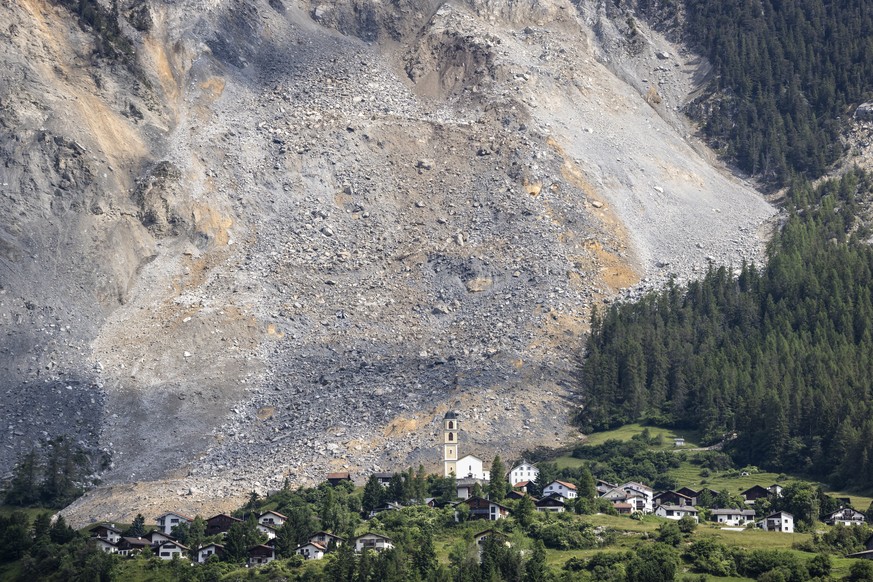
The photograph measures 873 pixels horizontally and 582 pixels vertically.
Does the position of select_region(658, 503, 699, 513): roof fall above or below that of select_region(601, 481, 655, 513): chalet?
below

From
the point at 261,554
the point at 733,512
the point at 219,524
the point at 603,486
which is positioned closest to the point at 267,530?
the point at 261,554

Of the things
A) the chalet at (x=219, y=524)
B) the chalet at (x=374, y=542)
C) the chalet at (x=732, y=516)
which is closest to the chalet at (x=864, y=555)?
the chalet at (x=732, y=516)

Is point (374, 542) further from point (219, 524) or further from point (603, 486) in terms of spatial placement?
point (603, 486)

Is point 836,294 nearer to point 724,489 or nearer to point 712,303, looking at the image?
point 712,303

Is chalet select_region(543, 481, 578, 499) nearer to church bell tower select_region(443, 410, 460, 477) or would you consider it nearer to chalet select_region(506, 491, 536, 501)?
chalet select_region(506, 491, 536, 501)

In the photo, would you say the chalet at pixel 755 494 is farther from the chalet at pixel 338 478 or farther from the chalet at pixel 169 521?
the chalet at pixel 169 521

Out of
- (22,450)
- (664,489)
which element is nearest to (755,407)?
(664,489)

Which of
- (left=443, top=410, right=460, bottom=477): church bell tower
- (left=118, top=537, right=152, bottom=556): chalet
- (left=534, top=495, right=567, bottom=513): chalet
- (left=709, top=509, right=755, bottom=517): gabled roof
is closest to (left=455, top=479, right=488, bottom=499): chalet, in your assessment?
(left=443, top=410, right=460, bottom=477): church bell tower

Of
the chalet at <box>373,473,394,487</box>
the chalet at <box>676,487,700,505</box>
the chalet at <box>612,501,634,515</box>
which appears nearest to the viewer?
the chalet at <box>612,501,634,515</box>
